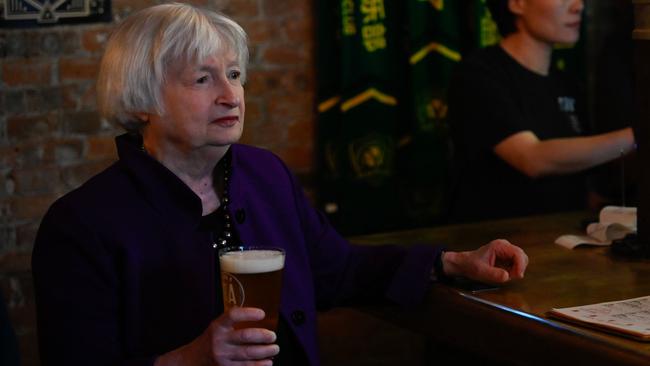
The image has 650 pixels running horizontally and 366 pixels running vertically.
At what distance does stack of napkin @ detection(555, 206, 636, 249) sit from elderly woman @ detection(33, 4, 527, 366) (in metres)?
0.40

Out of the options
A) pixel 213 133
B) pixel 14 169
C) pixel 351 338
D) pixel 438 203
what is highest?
pixel 213 133

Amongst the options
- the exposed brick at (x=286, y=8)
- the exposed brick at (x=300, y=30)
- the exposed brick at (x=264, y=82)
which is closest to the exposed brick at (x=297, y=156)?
the exposed brick at (x=264, y=82)

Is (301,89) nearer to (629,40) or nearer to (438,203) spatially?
(438,203)

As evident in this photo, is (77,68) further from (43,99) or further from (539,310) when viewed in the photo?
(539,310)

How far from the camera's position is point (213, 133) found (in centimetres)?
209

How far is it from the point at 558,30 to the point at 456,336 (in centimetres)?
165

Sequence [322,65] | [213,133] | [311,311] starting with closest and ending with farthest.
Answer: [213,133] → [311,311] → [322,65]

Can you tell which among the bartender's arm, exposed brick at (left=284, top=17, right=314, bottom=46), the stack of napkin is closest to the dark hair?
the bartender's arm

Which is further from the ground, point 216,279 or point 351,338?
point 216,279

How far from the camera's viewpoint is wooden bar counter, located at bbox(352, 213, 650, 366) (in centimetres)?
182

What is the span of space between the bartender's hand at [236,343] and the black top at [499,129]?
1769 millimetres

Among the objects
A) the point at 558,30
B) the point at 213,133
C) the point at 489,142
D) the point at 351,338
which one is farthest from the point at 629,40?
the point at 213,133

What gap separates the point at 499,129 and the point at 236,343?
179 centimetres

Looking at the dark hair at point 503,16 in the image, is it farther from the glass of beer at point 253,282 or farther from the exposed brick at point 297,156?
the glass of beer at point 253,282
